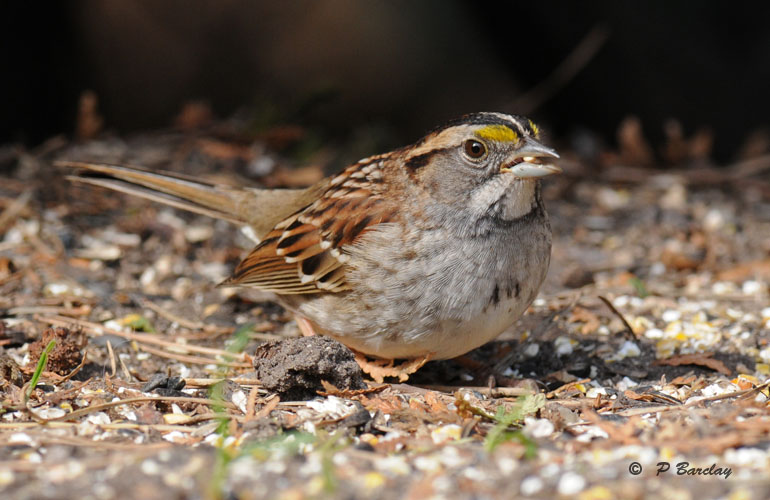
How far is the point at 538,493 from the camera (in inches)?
97.4

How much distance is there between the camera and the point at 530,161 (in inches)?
137

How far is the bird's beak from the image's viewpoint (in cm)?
338

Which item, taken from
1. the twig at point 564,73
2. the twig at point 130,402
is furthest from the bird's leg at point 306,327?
the twig at point 564,73

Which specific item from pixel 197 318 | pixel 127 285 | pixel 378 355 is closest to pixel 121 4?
pixel 127 285

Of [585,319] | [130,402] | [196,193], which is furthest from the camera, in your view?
[196,193]

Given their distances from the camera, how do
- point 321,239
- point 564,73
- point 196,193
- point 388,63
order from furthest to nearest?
point 388,63
point 564,73
point 196,193
point 321,239

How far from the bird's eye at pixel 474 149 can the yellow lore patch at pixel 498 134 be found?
4 cm

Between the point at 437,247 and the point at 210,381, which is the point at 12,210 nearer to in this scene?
the point at 210,381

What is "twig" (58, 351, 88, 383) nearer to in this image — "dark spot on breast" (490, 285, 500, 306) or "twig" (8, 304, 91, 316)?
"twig" (8, 304, 91, 316)

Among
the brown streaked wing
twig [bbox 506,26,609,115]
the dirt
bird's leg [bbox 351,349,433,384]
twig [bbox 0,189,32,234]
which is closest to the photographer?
the dirt

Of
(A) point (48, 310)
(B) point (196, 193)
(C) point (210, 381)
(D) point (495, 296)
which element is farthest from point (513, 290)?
(A) point (48, 310)

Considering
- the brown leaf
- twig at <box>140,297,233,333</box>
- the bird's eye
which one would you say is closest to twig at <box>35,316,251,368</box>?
twig at <box>140,297,233,333</box>

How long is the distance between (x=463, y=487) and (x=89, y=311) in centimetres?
246

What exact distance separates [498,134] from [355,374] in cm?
108
